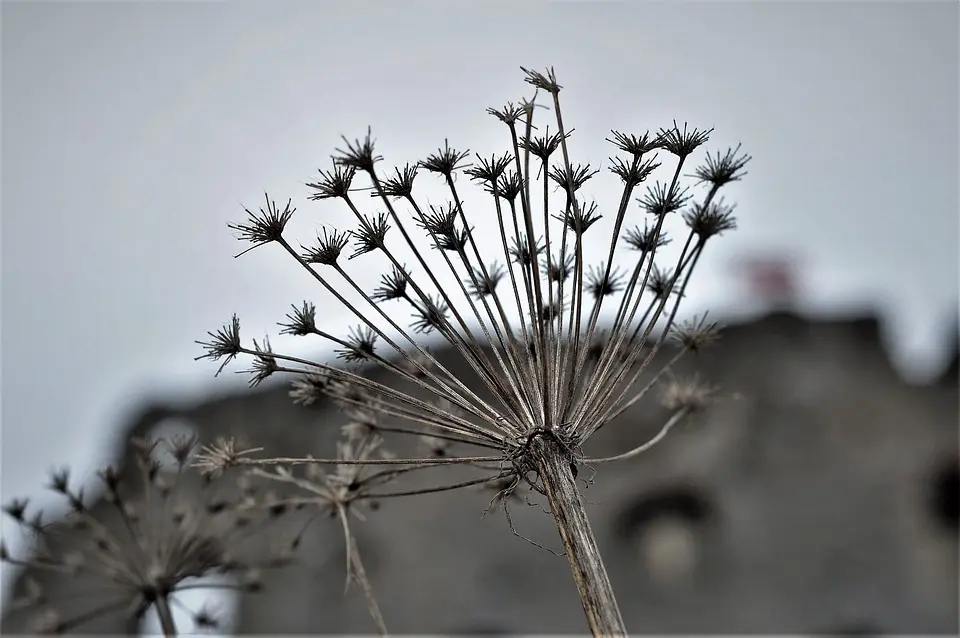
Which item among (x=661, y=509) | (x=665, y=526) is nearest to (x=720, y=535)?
(x=665, y=526)

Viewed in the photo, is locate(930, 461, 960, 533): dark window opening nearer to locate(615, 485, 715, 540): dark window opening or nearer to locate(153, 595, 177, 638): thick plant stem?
locate(615, 485, 715, 540): dark window opening

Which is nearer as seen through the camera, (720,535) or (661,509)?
(720,535)

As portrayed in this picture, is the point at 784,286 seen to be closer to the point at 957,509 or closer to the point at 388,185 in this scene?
the point at 957,509

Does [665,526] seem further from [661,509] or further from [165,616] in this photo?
[165,616]

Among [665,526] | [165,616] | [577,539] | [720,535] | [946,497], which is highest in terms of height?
[577,539]

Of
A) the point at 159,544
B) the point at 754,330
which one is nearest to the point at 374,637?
the point at 754,330

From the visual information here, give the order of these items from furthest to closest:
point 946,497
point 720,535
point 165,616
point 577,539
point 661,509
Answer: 1. point 661,509
2. point 946,497
3. point 720,535
4. point 165,616
5. point 577,539
